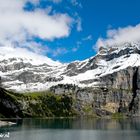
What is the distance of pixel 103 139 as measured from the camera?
178250 millimetres

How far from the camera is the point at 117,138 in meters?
182

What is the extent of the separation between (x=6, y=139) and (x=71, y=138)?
1363 inches

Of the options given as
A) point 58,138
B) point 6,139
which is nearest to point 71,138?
point 58,138

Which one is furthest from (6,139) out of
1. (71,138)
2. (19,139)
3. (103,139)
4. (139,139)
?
(139,139)

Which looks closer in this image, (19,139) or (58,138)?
(19,139)

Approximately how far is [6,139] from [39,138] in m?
20.9

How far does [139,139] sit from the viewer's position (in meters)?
176

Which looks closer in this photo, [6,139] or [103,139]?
[6,139]

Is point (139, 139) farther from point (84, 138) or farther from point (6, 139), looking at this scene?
point (6, 139)

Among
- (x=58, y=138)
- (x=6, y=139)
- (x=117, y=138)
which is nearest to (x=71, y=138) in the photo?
(x=58, y=138)

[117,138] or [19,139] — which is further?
[117,138]

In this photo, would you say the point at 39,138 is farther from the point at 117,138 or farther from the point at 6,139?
the point at 117,138

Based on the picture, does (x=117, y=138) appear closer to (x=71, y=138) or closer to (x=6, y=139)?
(x=71, y=138)

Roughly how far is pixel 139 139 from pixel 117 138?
10.9 m
